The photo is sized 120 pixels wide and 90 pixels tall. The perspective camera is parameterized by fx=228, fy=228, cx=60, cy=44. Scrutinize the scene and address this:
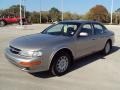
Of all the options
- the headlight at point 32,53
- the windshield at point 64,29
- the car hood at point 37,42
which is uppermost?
the windshield at point 64,29

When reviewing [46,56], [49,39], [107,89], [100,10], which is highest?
[100,10]

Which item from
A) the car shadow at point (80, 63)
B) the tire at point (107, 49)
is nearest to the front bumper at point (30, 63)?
the car shadow at point (80, 63)

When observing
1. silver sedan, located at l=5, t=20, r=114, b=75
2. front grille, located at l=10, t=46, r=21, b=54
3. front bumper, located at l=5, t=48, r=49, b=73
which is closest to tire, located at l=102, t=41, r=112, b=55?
silver sedan, located at l=5, t=20, r=114, b=75

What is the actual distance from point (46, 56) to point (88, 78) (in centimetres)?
135

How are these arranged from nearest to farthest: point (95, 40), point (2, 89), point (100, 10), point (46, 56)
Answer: point (2, 89)
point (46, 56)
point (95, 40)
point (100, 10)

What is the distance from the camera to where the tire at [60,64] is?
629 cm

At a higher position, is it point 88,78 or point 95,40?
point 95,40

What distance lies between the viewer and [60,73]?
6539 mm

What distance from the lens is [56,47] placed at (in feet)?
20.5

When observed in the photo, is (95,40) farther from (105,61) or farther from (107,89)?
(107,89)

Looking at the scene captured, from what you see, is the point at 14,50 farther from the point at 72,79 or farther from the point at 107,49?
the point at 107,49

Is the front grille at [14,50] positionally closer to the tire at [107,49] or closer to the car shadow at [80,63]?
the car shadow at [80,63]

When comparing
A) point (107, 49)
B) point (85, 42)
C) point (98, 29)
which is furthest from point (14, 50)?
point (107, 49)

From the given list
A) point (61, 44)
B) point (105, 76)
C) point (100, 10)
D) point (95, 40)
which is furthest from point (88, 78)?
point (100, 10)
